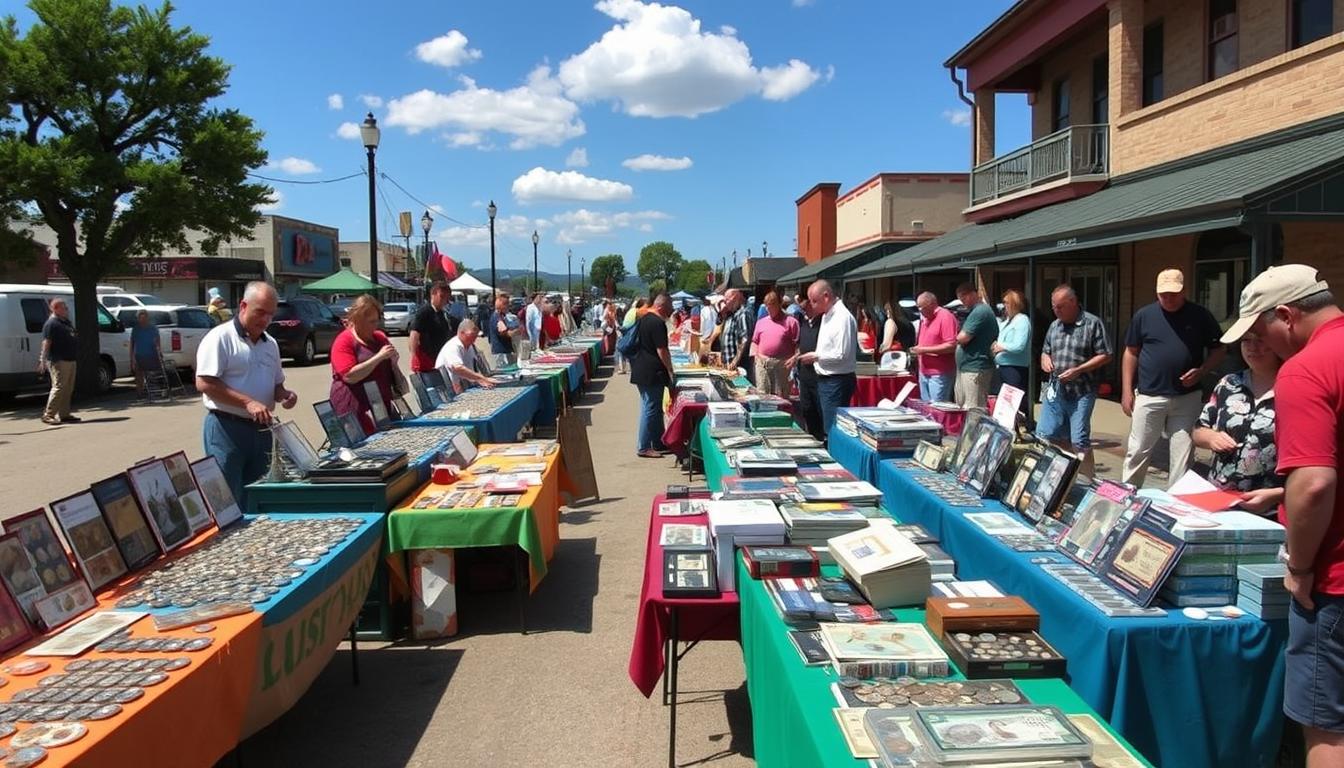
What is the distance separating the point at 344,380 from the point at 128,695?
4.13 metres

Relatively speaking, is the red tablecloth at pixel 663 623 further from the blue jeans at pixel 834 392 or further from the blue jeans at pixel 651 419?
the blue jeans at pixel 651 419

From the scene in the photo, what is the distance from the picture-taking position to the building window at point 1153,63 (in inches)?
580

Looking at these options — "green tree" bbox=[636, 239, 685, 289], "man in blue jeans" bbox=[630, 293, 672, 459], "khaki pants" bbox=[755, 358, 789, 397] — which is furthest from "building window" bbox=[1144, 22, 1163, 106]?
"green tree" bbox=[636, 239, 685, 289]

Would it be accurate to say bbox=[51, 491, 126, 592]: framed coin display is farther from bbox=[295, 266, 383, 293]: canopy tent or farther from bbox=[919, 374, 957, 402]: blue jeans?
bbox=[295, 266, 383, 293]: canopy tent

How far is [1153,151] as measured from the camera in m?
13.7

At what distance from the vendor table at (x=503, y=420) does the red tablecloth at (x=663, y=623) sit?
161 inches

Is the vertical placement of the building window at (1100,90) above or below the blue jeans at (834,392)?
above

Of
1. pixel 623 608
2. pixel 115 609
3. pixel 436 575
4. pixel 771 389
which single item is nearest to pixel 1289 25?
pixel 771 389

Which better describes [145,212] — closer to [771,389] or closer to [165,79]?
[165,79]

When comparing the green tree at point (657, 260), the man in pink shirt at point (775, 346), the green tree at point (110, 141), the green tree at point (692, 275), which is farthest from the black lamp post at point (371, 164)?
the green tree at point (657, 260)

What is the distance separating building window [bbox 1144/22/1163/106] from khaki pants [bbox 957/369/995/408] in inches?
352

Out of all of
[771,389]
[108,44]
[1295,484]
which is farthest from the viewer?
[108,44]

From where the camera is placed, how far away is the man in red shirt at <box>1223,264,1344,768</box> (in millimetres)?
2381

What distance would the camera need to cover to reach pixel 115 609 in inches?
125
